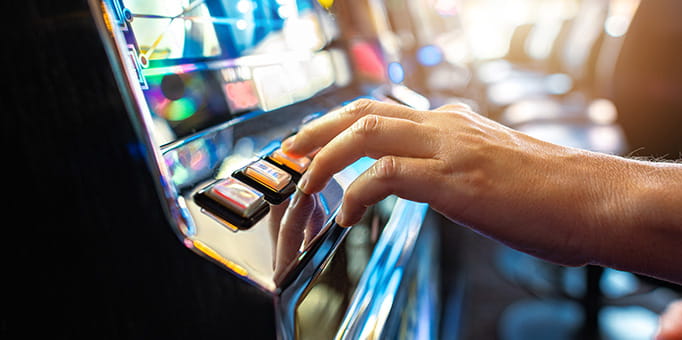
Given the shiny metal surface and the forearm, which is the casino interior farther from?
the forearm

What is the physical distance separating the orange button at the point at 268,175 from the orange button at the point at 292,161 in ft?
0.08

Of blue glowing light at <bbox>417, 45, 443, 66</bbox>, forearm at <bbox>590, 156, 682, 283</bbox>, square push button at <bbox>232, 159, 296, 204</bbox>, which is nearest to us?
square push button at <bbox>232, 159, 296, 204</bbox>

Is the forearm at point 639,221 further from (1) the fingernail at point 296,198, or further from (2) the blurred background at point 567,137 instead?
(2) the blurred background at point 567,137

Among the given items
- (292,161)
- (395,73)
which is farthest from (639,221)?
(395,73)

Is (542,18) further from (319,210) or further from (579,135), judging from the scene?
(319,210)

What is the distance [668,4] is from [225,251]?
1.48m

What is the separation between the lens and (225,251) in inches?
13.0

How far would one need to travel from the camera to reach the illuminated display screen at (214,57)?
0.40 meters

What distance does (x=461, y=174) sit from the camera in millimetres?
477

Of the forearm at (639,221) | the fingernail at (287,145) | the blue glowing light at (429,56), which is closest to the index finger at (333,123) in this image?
the fingernail at (287,145)

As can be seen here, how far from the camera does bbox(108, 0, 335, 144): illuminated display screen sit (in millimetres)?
405

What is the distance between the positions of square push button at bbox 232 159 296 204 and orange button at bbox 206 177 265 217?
0.02m

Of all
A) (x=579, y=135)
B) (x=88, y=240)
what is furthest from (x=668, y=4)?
(x=88, y=240)

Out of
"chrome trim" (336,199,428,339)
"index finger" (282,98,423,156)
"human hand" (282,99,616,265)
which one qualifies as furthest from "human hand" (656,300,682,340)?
"index finger" (282,98,423,156)
